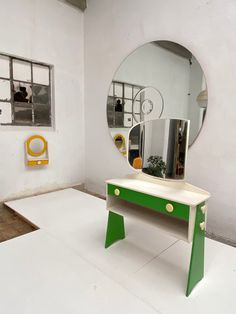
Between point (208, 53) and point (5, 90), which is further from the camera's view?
point (5, 90)

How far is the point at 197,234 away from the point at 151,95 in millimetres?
1437

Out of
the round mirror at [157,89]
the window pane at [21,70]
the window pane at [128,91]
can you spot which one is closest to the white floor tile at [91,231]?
the round mirror at [157,89]

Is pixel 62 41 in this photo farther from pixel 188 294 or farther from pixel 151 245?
pixel 188 294

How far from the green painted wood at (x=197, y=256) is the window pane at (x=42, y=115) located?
2093mm

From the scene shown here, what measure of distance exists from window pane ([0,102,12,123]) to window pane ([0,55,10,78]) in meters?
0.30

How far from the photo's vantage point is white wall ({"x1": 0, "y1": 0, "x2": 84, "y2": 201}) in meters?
2.29

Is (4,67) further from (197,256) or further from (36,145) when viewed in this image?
(197,256)

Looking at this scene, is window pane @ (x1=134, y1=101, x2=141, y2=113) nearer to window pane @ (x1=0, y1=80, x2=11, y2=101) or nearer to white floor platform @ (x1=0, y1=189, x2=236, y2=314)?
white floor platform @ (x1=0, y1=189, x2=236, y2=314)

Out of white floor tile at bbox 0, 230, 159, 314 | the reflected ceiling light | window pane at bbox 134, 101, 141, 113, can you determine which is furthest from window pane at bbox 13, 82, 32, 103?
the reflected ceiling light

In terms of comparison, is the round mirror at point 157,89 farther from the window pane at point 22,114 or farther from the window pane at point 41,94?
the window pane at point 22,114

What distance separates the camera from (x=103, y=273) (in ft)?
4.28

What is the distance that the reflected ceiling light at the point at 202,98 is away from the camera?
70.5 inches

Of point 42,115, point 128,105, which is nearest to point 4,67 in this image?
point 42,115

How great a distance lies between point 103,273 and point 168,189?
2.12ft
